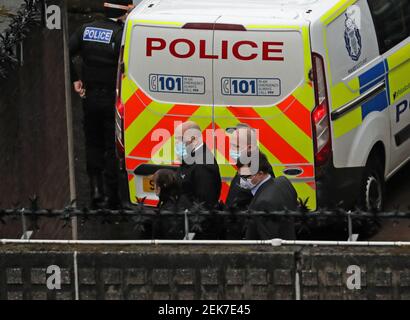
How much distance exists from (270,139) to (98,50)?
2000 mm

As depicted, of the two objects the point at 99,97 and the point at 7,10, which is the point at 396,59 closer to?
the point at 99,97

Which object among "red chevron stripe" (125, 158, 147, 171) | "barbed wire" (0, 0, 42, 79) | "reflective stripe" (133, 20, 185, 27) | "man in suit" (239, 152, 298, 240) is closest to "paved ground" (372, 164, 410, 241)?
"man in suit" (239, 152, 298, 240)

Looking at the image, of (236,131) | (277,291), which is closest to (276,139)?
(236,131)

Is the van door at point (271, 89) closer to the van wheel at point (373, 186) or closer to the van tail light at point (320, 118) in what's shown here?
the van tail light at point (320, 118)

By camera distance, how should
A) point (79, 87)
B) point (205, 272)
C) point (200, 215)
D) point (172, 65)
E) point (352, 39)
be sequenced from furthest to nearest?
point (79, 87)
point (352, 39)
point (172, 65)
point (200, 215)
point (205, 272)

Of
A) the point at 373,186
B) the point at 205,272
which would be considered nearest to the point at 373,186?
the point at 373,186

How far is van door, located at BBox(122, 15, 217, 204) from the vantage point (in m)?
10.9

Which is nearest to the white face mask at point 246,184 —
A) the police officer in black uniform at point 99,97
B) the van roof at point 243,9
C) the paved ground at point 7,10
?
the van roof at point 243,9

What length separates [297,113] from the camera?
35.6ft

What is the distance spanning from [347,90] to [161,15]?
4.49ft

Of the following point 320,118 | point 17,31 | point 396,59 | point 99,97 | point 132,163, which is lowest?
point 132,163

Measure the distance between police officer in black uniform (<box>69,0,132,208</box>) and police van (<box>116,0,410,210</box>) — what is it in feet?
2.81

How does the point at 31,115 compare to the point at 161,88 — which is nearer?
the point at 31,115

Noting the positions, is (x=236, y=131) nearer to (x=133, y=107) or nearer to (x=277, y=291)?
(x=133, y=107)
